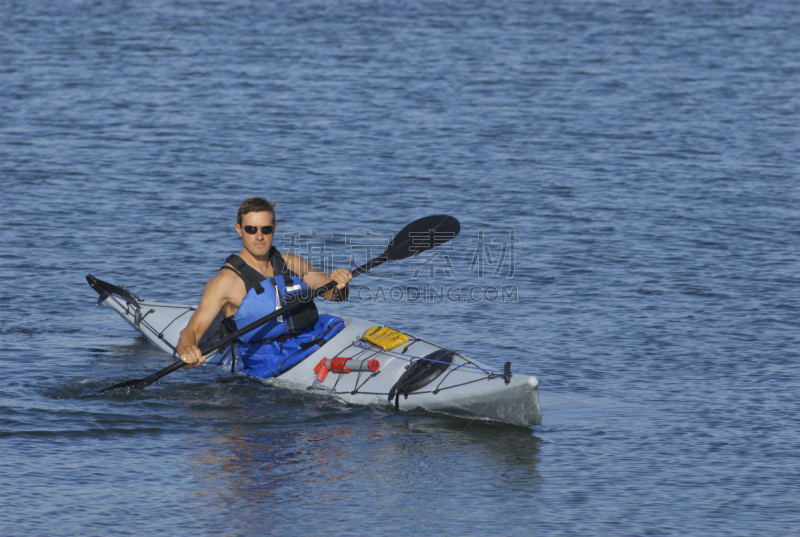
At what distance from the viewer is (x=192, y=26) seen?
71.7 ft

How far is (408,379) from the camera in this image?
6375 mm

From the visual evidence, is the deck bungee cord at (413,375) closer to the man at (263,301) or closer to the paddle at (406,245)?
the man at (263,301)

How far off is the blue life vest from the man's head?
147mm

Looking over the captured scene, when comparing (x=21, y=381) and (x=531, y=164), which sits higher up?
(x=531, y=164)

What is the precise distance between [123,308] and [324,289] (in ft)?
8.27

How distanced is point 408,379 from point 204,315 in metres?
1.39

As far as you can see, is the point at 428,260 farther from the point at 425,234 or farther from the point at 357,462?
the point at 357,462

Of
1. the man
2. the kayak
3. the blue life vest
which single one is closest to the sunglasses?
the man

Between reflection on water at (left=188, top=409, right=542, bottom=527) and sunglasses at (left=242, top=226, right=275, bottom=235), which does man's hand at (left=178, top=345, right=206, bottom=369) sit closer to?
reflection on water at (left=188, top=409, right=542, bottom=527)

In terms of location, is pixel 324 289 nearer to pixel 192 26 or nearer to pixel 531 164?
pixel 531 164

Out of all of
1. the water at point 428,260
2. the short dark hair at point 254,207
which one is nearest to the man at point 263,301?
the short dark hair at point 254,207

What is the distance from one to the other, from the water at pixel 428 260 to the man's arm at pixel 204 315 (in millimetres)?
→ 475

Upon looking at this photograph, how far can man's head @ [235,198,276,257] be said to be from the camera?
633cm

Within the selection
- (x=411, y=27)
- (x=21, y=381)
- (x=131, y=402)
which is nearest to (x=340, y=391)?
(x=131, y=402)
